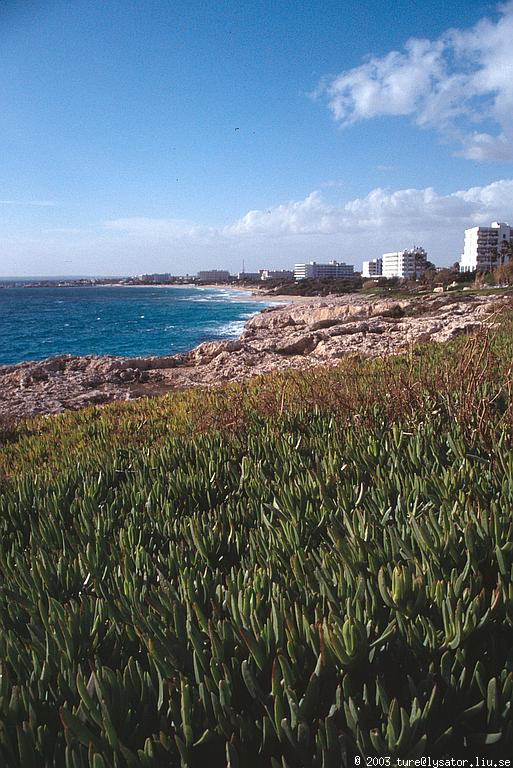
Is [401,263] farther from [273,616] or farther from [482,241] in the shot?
[273,616]

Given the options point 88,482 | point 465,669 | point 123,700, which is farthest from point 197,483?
point 465,669

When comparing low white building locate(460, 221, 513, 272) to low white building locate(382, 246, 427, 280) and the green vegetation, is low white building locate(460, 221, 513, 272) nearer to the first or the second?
low white building locate(382, 246, 427, 280)

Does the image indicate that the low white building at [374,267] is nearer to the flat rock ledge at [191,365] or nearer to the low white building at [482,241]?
the low white building at [482,241]

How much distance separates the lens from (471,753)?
1.48m

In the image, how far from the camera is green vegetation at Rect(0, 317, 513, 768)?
1463 mm

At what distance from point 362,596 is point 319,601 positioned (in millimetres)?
179

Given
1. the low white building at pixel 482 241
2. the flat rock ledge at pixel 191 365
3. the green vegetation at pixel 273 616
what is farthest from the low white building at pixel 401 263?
the green vegetation at pixel 273 616

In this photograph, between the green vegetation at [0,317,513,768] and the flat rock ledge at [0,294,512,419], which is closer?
the green vegetation at [0,317,513,768]

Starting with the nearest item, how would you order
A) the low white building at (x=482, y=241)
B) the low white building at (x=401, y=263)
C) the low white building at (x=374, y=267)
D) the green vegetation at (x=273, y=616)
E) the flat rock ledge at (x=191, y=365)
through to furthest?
the green vegetation at (x=273, y=616) → the flat rock ledge at (x=191, y=365) → the low white building at (x=482, y=241) → the low white building at (x=401, y=263) → the low white building at (x=374, y=267)

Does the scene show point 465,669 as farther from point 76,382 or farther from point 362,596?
point 76,382

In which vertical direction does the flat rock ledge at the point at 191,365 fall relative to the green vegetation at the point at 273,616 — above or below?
below

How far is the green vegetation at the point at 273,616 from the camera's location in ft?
4.80

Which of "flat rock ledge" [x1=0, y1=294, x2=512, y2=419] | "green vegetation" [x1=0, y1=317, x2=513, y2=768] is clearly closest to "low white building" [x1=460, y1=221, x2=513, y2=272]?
"flat rock ledge" [x1=0, y1=294, x2=512, y2=419]

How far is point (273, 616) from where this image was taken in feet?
5.81
